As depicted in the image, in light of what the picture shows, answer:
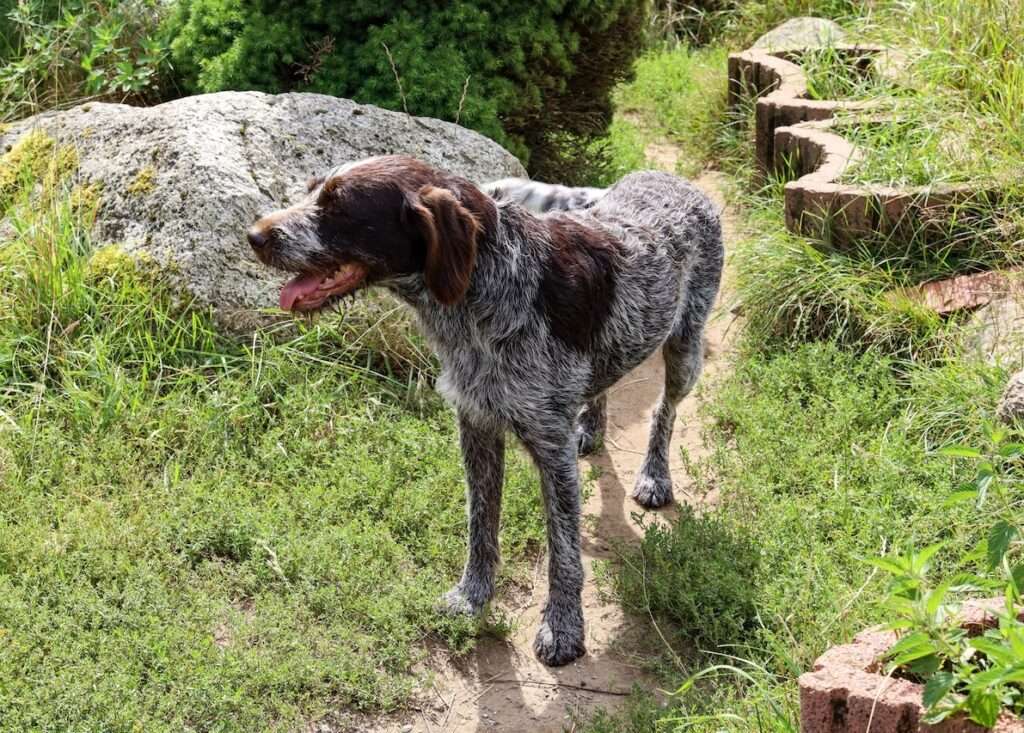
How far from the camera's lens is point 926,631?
2.73 meters

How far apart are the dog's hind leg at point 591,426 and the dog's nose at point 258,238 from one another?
89.4 inches

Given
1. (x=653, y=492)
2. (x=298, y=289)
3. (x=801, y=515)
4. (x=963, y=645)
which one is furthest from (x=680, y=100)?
(x=963, y=645)

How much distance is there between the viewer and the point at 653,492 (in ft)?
17.7

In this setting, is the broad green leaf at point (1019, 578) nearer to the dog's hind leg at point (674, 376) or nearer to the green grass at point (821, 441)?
the green grass at point (821, 441)

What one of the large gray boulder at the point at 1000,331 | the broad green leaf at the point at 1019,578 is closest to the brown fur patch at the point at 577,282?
the broad green leaf at the point at 1019,578

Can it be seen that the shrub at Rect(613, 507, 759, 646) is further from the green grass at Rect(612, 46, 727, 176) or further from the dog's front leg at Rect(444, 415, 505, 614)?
the green grass at Rect(612, 46, 727, 176)

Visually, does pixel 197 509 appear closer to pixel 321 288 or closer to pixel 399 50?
pixel 321 288

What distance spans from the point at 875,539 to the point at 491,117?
11.2 feet

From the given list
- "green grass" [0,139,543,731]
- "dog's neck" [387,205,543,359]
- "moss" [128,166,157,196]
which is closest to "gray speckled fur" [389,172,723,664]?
"dog's neck" [387,205,543,359]

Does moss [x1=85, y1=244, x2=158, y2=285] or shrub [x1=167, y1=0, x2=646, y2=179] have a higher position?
shrub [x1=167, y1=0, x2=646, y2=179]

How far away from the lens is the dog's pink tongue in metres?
3.93

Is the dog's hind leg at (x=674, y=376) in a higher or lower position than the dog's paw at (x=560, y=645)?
higher

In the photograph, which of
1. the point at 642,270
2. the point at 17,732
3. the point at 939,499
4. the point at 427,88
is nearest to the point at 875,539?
the point at 939,499

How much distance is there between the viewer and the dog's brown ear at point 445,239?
12.5ft
